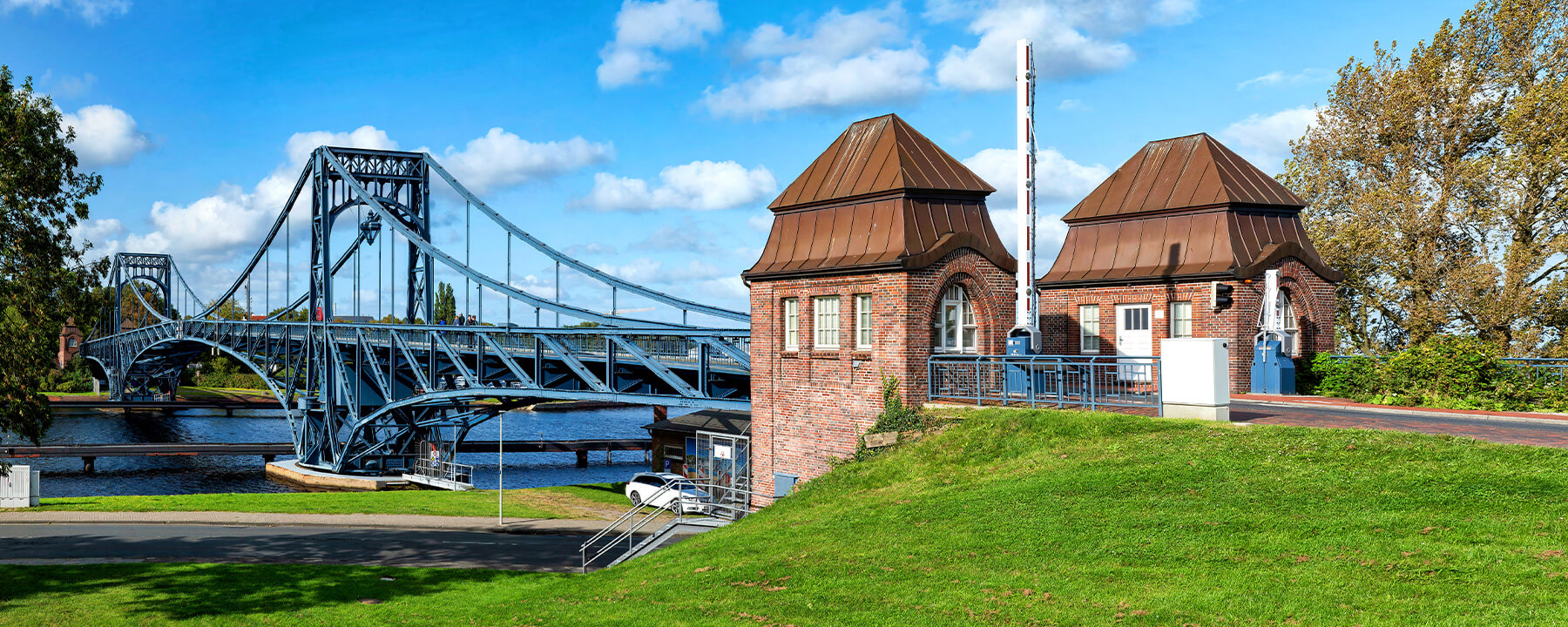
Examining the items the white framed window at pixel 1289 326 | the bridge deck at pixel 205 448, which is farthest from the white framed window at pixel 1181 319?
the bridge deck at pixel 205 448

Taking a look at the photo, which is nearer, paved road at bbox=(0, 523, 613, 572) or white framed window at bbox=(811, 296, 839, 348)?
white framed window at bbox=(811, 296, 839, 348)

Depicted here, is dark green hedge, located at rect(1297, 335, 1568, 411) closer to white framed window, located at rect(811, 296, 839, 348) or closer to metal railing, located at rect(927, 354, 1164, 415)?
metal railing, located at rect(927, 354, 1164, 415)

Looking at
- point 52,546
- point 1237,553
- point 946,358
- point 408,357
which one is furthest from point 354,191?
point 1237,553

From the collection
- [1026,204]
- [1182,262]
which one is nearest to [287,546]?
[1026,204]

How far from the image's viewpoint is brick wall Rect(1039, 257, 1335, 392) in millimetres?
24766

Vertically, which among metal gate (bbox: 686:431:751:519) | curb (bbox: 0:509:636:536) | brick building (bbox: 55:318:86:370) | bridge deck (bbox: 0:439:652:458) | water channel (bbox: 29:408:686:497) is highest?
brick building (bbox: 55:318:86:370)

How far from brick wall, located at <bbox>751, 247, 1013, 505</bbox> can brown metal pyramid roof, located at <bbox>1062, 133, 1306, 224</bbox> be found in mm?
6511

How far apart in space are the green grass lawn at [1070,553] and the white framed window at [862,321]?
118 inches

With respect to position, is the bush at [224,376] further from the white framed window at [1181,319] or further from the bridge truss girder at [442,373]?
the white framed window at [1181,319]

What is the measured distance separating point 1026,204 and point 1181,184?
729cm

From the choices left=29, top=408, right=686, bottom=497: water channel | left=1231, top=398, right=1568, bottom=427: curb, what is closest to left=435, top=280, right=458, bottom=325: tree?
left=29, top=408, right=686, bottom=497: water channel

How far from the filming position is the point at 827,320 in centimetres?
2231

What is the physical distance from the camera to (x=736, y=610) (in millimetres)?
12594

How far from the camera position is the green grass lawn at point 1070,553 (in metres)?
10.4
